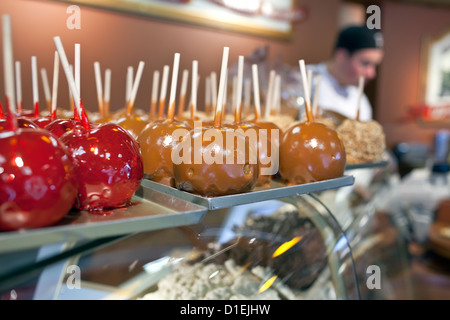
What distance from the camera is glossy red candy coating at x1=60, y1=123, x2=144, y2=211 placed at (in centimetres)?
70

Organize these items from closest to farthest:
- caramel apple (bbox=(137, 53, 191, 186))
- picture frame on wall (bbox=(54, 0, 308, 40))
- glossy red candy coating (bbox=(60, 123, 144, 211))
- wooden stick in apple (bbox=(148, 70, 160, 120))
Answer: glossy red candy coating (bbox=(60, 123, 144, 211)), caramel apple (bbox=(137, 53, 191, 186)), wooden stick in apple (bbox=(148, 70, 160, 120)), picture frame on wall (bbox=(54, 0, 308, 40))

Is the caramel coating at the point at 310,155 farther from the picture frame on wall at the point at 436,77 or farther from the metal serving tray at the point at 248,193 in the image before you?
the picture frame on wall at the point at 436,77

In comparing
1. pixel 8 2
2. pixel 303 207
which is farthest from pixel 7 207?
pixel 303 207

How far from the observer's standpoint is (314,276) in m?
1.26

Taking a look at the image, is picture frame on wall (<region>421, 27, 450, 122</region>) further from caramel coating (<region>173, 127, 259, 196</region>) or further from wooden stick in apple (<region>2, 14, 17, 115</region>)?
wooden stick in apple (<region>2, 14, 17, 115</region>)

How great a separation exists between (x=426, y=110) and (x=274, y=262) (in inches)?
236

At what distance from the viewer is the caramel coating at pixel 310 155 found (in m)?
1.02

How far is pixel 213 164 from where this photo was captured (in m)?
0.81

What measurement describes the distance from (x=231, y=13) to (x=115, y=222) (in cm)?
311

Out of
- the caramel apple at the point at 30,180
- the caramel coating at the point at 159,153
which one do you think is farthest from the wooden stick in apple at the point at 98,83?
the caramel apple at the point at 30,180

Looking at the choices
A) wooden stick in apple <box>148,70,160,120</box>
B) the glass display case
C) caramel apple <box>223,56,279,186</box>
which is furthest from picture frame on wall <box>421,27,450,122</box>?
caramel apple <box>223,56,279,186</box>

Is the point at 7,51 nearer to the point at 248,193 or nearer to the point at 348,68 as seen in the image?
the point at 248,193

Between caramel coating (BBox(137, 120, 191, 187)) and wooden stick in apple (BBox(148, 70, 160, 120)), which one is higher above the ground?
wooden stick in apple (BBox(148, 70, 160, 120))

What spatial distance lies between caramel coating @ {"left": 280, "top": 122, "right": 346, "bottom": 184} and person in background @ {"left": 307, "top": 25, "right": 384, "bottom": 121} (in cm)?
218
